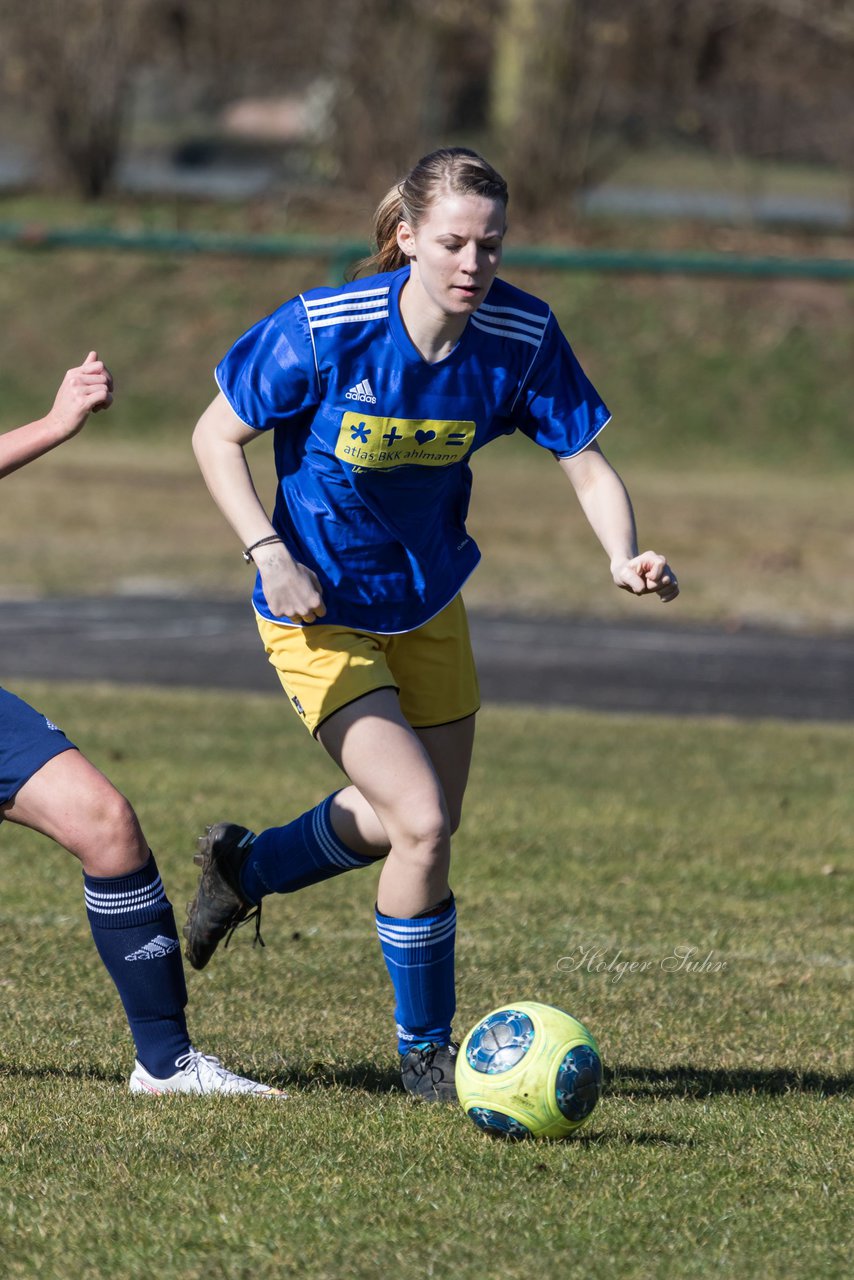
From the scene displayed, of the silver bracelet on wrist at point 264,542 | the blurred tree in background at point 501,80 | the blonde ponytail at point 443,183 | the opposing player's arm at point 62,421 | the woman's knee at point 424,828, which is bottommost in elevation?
the blurred tree in background at point 501,80

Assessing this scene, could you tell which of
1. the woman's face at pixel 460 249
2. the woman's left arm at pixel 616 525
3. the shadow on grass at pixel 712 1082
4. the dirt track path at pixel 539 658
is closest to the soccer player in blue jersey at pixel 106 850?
the woman's face at pixel 460 249

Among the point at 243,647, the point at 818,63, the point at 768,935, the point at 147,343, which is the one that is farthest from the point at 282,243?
the point at 768,935

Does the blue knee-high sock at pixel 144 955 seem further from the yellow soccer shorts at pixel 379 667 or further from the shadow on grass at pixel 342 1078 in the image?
the yellow soccer shorts at pixel 379 667

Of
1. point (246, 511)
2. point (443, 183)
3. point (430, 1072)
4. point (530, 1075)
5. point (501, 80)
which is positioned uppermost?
point (443, 183)

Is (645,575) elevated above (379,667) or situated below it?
above

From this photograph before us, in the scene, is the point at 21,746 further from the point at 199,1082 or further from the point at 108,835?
the point at 199,1082

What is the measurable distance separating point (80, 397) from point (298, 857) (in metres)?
1.50

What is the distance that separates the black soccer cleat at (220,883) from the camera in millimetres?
5430

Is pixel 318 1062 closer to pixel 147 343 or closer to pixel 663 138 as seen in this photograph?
pixel 147 343

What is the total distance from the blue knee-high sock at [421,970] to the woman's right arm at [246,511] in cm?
84

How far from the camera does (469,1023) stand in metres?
5.42

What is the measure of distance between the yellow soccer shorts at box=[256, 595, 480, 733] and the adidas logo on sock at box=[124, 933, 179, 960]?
25.5 inches

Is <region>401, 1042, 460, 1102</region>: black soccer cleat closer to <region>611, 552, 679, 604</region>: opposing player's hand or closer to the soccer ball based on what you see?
the soccer ball

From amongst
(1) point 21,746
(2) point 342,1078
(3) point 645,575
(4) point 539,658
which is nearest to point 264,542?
(1) point 21,746
